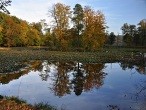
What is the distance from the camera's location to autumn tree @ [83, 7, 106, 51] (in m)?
75.8

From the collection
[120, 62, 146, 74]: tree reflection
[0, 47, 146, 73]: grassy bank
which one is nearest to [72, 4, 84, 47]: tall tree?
[0, 47, 146, 73]: grassy bank

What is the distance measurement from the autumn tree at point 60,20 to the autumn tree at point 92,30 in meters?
5.13

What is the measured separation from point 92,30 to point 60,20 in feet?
29.9

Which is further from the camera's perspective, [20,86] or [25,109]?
[20,86]

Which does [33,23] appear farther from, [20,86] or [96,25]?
[20,86]

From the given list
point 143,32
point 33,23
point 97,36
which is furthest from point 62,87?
point 33,23

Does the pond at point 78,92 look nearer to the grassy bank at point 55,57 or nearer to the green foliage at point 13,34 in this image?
the grassy bank at point 55,57

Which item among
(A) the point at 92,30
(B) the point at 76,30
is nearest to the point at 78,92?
(A) the point at 92,30

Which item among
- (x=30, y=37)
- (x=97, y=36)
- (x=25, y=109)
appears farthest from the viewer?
(x=30, y=37)

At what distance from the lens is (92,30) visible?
75688 mm

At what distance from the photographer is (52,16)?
80.3 metres

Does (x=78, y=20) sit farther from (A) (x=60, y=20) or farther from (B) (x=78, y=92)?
(B) (x=78, y=92)

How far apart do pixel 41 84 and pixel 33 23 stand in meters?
115

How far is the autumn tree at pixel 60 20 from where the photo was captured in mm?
77562
